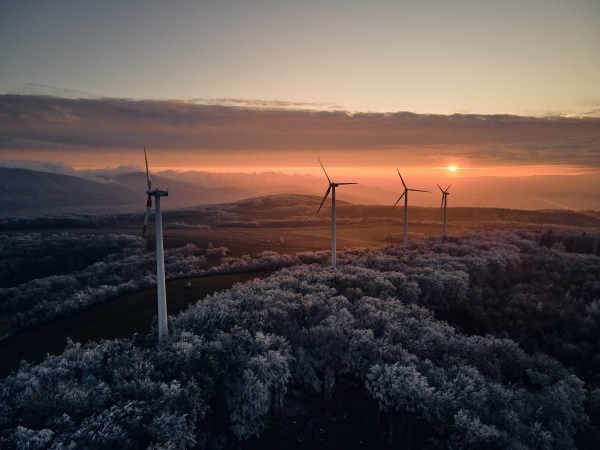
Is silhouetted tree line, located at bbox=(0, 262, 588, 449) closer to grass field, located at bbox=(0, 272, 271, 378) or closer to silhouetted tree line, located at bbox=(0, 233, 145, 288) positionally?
grass field, located at bbox=(0, 272, 271, 378)

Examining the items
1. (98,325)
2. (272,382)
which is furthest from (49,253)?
(272,382)

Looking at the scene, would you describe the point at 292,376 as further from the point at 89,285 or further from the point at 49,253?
the point at 49,253

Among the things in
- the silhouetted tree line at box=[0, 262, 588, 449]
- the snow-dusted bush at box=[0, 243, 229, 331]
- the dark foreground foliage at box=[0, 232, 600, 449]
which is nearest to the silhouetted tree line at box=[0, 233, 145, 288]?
the snow-dusted bush at box=[0, 243, 229, 331]

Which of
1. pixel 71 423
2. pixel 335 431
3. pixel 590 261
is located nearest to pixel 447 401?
pixel 335 431

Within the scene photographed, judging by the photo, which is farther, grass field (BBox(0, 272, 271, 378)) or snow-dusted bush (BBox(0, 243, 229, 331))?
snow-dusted bush (BBox(0, 243, 229, 331))

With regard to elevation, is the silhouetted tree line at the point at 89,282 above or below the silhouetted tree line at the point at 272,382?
below

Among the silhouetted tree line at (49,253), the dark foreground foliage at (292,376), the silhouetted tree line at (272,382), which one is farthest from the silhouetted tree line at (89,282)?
the silhouetted tree line at (272,382)

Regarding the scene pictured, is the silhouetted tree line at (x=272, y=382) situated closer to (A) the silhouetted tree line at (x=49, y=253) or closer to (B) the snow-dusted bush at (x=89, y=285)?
(B) the snow-dusted bush at (x=89, y=285)
